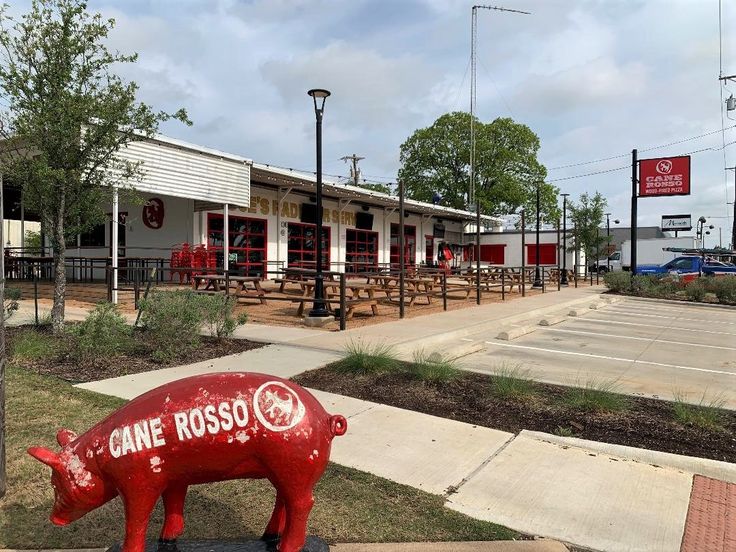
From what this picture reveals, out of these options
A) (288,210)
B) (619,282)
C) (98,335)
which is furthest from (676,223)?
(98,335)

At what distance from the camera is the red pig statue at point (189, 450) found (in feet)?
6.67

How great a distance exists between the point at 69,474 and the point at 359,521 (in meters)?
1.61

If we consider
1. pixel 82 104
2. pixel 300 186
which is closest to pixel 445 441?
pixel 82 104

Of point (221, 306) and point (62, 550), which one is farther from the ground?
point (221, 306)

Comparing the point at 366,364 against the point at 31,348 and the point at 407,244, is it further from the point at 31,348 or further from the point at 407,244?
the point at 407,244

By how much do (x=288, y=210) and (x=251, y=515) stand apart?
20153 millimetres

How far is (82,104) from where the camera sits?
25.0 ft

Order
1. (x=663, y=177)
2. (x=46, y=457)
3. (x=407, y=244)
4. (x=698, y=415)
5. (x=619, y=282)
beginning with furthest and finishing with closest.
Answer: (x=407, y=244), (x=663, y=177), (x=619, y=282), (x=698, y=415), (x=46, y=457)

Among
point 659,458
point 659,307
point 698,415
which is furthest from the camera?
point 659,307

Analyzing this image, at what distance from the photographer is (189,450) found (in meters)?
2.04

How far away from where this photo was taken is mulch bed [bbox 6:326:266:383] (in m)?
6.21

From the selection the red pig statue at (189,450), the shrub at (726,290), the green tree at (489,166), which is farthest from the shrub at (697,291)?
the green tree at (489,166)

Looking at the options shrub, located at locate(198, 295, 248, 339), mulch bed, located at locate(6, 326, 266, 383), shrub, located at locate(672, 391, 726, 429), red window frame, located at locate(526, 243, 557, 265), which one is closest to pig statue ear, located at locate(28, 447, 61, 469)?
mulch bed, located at locate(6, 326, 266, 383)

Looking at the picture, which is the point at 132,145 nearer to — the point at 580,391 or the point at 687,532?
the point at 580,391
